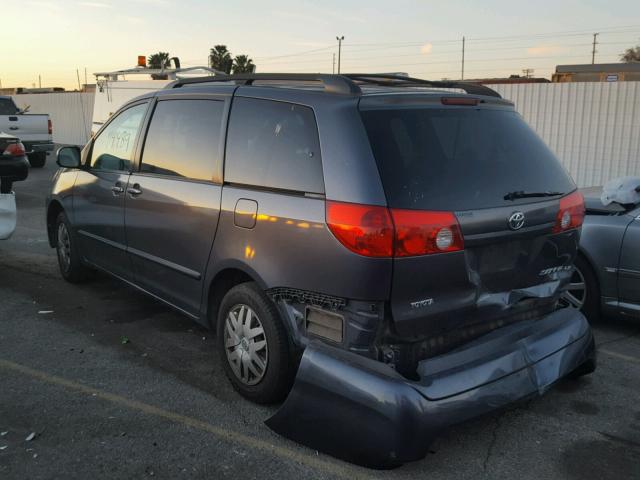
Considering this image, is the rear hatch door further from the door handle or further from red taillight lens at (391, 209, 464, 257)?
the door handle

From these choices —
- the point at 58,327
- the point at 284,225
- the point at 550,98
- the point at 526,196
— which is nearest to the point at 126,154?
the point at 58,327

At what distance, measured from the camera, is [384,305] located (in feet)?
9.21

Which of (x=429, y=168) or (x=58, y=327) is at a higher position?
(x=429, y=168)

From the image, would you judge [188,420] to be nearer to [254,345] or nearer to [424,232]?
[254,345]

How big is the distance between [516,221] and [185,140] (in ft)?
7.22

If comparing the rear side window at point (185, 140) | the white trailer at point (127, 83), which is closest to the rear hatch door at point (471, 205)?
the rear side window at point (185, 140)

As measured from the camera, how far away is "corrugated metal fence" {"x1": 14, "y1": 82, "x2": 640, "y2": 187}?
1204cm

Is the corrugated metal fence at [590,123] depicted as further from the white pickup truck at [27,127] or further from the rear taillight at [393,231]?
the white pickup truck at [27,127]

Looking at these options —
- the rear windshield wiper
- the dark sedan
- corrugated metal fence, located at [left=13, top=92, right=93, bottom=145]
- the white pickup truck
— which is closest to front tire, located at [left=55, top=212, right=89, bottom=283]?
the rear windshield wiper

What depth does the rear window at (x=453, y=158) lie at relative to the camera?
286cm

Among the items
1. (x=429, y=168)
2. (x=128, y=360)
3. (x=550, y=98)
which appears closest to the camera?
(x=429, y=168)

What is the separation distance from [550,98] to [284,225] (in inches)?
448

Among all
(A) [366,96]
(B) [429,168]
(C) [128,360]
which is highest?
(A) [366,96]

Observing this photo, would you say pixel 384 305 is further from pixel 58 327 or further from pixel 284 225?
pixel 58 327
